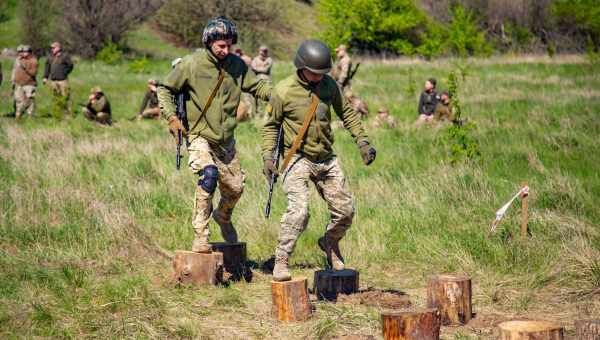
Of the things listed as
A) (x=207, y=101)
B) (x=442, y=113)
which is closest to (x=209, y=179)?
(x=207, y=101)

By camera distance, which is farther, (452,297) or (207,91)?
(207,91)

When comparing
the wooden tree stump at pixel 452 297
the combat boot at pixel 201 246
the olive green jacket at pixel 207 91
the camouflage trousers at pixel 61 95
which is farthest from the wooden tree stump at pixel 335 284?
the camouflage trousers at pixel 61 95

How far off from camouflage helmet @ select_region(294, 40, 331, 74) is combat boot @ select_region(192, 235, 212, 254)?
1.82 meters

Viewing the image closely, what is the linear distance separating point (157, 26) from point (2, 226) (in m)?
49.3

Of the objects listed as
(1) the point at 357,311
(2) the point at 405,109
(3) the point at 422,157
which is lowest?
(1) the point at 357,311

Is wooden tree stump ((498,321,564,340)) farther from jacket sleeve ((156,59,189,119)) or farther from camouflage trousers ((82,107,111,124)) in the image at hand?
camouflage trousers ((82,107,111,124))

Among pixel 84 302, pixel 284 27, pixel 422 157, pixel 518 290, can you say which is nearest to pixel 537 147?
pixel 422 157

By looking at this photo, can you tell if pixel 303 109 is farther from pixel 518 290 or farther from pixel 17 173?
pixel 17 173

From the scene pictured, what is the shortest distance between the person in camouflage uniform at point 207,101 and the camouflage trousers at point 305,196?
2.79 feet

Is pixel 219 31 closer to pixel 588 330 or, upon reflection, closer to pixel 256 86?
pixel 256 86

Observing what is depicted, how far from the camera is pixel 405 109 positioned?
818 inches

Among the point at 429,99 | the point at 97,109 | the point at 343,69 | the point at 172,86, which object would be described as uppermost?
the point at 343,69

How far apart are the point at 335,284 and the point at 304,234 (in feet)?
7.15

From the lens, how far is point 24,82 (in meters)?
20.7
